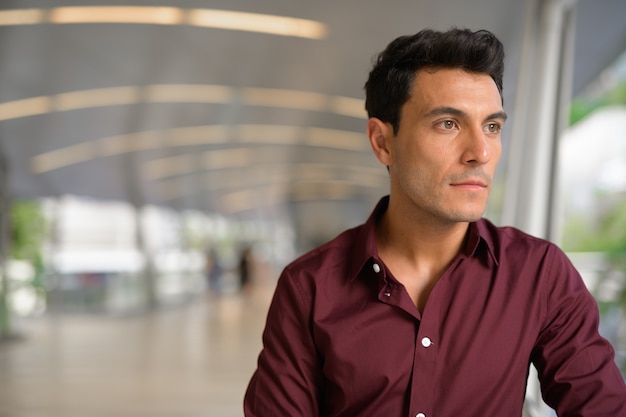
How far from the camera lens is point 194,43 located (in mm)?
10062

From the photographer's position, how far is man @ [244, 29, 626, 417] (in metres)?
1.98

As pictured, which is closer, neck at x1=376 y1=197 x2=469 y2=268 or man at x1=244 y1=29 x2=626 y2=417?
man at x1=244 y1=29 x2=626 y2=417

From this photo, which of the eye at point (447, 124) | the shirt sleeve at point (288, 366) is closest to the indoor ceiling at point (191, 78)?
the eye at point (447, 124)

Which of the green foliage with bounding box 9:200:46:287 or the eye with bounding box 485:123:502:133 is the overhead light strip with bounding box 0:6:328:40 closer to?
the green foliage with bounding box 9:200:46:287

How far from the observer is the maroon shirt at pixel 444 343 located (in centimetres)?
197

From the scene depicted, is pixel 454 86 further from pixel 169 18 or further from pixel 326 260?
pixel 169 18

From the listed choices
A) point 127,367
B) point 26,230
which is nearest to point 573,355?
point 127,367

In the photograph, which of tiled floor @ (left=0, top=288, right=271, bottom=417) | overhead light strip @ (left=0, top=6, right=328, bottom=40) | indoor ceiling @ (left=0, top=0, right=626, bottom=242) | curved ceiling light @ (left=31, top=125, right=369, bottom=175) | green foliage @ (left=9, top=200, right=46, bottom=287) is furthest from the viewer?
curved ceiling light @ (left=31, top=125, right=369, bottom=175)

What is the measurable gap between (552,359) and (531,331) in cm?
9

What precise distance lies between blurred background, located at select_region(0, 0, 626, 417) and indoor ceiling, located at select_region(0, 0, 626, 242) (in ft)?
0.14

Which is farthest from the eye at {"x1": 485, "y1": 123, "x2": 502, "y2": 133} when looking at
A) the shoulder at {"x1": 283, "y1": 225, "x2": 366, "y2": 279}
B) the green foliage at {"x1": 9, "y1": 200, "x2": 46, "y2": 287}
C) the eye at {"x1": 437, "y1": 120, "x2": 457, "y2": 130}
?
the green foliage at {"x1": 9, "y1": 200, "x2": 46, "y2": 287}

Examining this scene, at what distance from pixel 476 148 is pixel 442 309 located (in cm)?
48

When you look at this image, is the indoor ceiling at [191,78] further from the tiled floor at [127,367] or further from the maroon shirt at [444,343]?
the tiled floor at [127,367]

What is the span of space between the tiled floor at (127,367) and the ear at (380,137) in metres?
5.26
